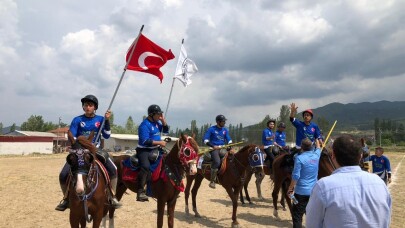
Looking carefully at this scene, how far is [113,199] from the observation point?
7.02 meters

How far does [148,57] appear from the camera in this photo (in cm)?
958

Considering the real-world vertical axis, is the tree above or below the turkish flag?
above

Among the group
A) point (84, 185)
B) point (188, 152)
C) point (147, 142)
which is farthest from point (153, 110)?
point (84, 185)

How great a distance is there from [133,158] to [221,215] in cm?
462

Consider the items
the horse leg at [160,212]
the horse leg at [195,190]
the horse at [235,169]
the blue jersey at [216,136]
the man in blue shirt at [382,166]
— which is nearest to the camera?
the horse leg at [160,212]

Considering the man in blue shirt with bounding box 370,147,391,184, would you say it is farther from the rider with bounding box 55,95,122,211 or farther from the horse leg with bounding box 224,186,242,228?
the rider with bounding box 55,95,122,211

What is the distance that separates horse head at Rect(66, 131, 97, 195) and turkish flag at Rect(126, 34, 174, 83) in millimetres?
3468

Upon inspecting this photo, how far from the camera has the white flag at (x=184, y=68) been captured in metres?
12.6

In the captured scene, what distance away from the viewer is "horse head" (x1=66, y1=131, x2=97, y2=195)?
5.78 metres

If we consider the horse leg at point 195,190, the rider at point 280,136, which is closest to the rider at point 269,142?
the rider at point 280,136

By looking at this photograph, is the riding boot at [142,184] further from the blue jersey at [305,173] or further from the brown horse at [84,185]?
the blue jersey at [305,173]

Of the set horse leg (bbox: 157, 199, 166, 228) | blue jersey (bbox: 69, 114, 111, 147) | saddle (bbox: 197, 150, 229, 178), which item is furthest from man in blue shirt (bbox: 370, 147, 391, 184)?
blue jersey (bbox: 69, 114, 111, 147)

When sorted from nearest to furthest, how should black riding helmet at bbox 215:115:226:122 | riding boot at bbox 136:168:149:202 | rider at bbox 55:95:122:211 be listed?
rider at bbox 55:95:122:211
riding boot at bbox 136:168:149:202
black riding helmet at bbox 215:115:226:122

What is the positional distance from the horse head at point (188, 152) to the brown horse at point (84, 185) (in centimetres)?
204
